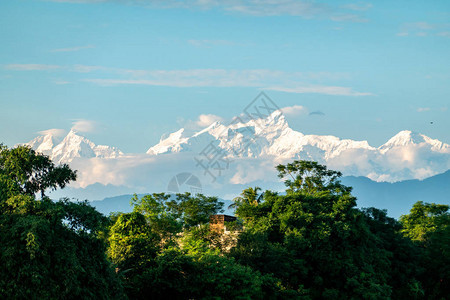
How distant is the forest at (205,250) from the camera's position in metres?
25.9

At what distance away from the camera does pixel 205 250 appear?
1649 inches

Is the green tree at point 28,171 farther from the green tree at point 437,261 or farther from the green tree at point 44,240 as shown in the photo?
the green tree at point 437,261

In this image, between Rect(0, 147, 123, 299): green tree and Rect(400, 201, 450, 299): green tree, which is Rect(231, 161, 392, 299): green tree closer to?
Rect(400, 201, 450, 299): green tree

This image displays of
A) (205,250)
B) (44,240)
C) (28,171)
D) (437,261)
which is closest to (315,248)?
(205,250)

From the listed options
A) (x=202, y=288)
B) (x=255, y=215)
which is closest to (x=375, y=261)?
(x=255, y=215)

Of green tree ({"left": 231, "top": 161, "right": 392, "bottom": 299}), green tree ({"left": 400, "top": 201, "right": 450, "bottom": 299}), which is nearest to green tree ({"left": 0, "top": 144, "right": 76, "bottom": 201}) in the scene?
green tree ({"left": 231, "top": 161, "right": 392, "bottom": 299})

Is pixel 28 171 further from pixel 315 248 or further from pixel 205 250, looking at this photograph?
pixel 315 248

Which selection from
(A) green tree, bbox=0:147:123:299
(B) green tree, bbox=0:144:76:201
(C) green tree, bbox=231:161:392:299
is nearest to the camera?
(A) green tree, bbox=0:147:123:299

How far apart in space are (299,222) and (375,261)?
25.6 ft

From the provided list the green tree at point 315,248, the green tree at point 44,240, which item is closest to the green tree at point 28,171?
the green tree at point 44,240

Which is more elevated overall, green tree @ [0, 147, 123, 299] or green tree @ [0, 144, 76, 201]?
green tree @ [0, 144, 76, 201]

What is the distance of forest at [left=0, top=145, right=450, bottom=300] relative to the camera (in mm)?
25906

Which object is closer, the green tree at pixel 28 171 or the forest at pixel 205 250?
the forest at pixel 205 250

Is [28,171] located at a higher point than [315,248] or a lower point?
higher
